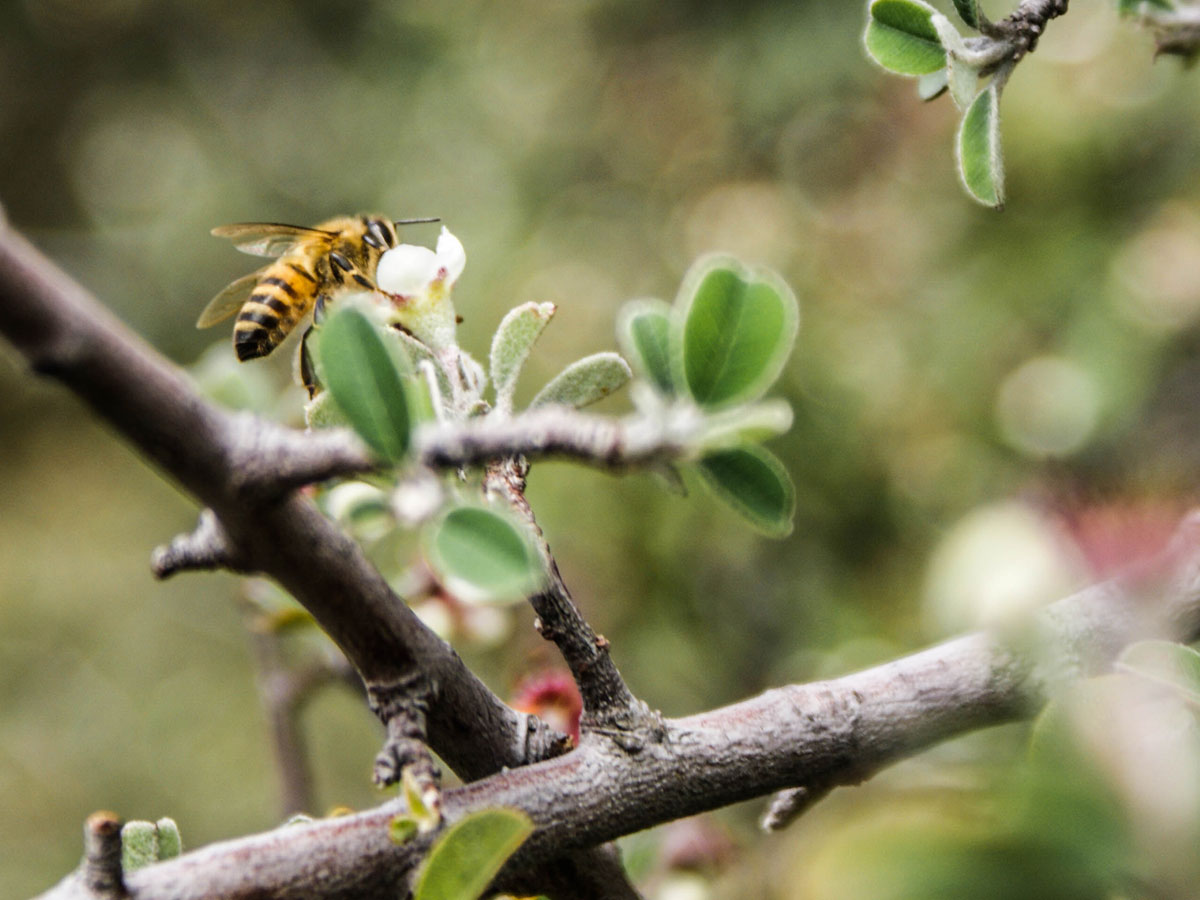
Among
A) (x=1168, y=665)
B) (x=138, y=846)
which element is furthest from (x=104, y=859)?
(x=1168, y=665)

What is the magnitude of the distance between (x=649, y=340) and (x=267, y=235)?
1.99ft

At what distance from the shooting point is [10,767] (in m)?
2.24

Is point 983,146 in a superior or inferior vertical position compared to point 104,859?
superior

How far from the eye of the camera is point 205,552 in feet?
0.78

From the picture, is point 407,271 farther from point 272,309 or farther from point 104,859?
point 272,309

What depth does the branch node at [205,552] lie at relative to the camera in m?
0.23

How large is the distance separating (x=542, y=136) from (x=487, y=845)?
5.43ft

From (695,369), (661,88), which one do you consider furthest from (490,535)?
(661,88)

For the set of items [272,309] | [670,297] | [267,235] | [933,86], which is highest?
[670,297]

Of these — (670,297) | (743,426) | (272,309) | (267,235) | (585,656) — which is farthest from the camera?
(670,297)

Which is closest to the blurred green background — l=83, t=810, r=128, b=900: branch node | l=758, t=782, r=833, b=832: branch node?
l=758, t=782, r=833, b=832: branch node

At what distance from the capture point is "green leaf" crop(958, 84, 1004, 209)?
1.10ft

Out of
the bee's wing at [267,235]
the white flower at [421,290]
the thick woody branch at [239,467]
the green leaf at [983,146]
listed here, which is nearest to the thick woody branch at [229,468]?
the thick woody branch at [239,467]

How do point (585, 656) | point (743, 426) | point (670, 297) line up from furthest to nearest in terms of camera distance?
point (670, 297) < point (585, 656) < point (743, 426)
